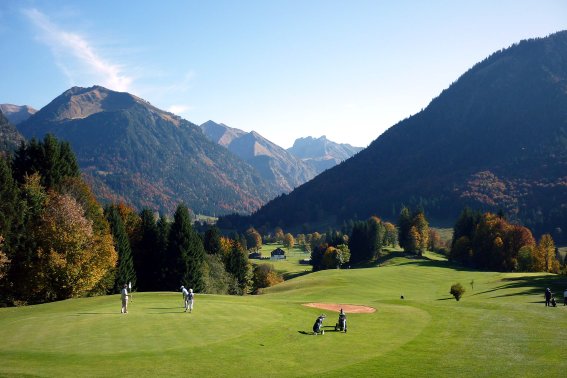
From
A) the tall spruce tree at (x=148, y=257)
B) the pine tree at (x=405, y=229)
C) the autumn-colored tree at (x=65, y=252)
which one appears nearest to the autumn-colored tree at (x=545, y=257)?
the pine tree at (x=405, y=229)

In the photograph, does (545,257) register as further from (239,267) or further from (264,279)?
(239,267)

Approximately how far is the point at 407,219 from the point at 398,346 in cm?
12899

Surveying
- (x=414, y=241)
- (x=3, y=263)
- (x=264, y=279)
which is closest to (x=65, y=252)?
(x=3, y=263)

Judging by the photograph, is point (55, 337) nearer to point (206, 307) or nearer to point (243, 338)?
point (243, 338)

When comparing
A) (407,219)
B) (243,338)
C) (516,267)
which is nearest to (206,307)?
(243,338)

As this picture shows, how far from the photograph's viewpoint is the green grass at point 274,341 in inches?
998

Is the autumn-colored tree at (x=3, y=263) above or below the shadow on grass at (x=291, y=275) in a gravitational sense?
above

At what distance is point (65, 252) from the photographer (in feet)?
190

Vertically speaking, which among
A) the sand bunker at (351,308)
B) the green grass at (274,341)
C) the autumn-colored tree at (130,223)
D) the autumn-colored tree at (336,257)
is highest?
the autumn-colored tree at (130,223)

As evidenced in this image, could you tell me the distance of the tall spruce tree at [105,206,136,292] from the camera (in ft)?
241

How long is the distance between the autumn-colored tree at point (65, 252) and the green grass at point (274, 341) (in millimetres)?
8814

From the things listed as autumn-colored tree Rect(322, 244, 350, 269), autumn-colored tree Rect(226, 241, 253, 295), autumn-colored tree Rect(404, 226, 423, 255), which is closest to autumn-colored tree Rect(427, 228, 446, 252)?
autumn-colored tree Rect(404, 226, 423, 255)

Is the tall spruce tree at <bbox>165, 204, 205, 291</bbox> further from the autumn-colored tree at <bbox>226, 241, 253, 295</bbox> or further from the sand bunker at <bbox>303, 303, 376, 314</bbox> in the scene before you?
the sand bunker at <bbox>303, 303, 376, 314</bbox>

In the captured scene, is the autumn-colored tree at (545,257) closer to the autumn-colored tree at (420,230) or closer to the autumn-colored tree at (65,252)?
the autumn-colored tree at (420,230)
